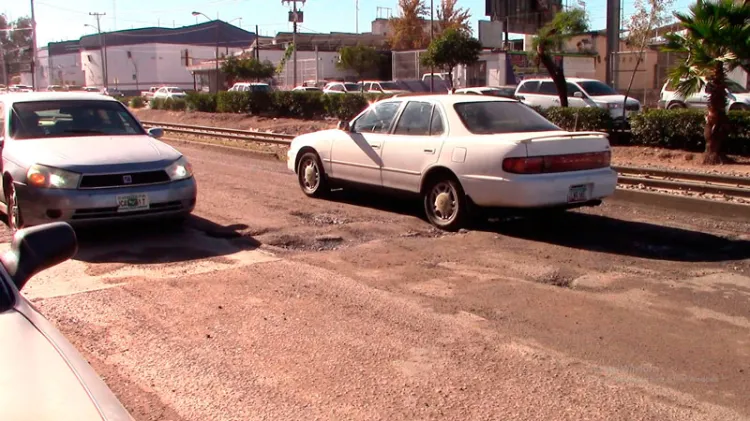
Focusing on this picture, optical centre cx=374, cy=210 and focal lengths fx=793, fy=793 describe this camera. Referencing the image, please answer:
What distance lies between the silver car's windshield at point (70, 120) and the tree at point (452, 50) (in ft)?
89.8

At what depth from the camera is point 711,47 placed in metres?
14.5

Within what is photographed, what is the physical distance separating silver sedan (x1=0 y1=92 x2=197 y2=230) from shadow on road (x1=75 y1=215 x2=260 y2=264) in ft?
1.03

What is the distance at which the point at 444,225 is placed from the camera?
29.4ft

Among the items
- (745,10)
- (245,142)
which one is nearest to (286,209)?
(745,10)

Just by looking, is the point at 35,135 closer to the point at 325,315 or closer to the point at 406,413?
the point at 325,315

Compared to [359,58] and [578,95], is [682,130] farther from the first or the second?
[359,58]

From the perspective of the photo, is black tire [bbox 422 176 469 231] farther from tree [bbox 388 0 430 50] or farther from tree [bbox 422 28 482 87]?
tree [bbox 388 0 430 50]

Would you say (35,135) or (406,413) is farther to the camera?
(35,135)

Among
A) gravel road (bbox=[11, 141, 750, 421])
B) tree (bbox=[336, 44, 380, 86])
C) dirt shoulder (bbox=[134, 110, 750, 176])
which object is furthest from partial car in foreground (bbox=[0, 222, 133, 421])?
tree (bbox=[336, 44, 380, 86])

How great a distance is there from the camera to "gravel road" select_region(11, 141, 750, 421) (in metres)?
4.44

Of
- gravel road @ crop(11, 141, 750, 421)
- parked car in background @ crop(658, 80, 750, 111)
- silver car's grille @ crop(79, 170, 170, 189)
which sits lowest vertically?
gravel road @ crop(11, 141, 750, 421)

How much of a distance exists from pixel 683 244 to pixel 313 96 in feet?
78.9

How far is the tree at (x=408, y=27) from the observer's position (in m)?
73.1

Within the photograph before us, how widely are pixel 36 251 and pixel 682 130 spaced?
1710cm
